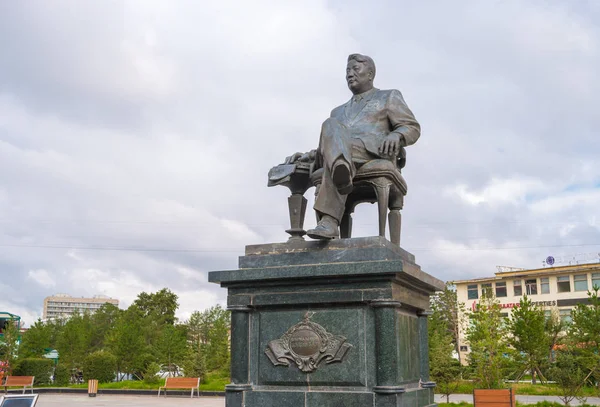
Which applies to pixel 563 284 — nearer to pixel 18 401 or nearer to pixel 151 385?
pixel 151 385

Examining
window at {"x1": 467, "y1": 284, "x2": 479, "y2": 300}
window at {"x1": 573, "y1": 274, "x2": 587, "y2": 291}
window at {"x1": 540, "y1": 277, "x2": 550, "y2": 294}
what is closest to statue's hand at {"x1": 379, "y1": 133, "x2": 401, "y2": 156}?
window at {"x1": 573, "y1": 274, "x2": 587, "y2": 291}

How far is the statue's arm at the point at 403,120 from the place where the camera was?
7.15m

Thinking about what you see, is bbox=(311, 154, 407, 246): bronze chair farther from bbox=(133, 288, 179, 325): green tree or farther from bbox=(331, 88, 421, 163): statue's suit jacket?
bbox=(133, 288, 179, 325): green tree

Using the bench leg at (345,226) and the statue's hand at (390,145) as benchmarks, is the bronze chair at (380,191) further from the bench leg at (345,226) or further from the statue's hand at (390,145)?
the statue's hand at (390,145)

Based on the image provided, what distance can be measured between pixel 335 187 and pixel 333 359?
72.6 inches

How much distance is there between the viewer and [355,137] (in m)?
7.02

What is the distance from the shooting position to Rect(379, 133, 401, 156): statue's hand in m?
6.85

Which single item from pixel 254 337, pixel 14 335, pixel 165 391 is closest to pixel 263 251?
pixel 254 337

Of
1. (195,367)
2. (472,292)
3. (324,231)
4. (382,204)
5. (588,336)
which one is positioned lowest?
(195,367)

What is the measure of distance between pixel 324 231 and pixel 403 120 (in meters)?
1.77

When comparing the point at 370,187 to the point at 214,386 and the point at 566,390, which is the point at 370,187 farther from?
A: the point at 214,386

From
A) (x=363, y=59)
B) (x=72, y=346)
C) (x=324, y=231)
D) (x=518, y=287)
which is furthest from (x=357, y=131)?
(x=518, y=287)

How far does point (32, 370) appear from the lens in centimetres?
3112

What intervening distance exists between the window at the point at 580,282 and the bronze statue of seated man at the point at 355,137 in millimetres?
58446
